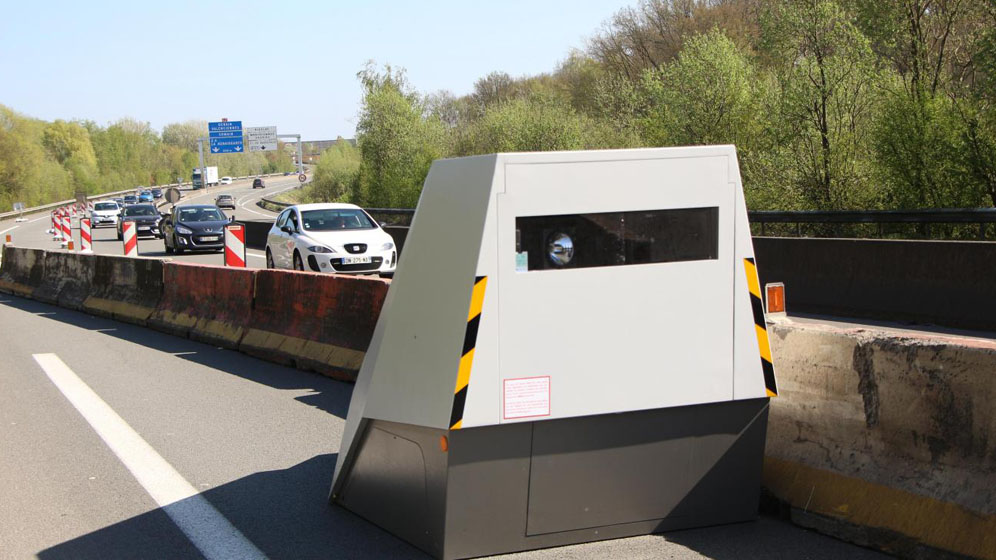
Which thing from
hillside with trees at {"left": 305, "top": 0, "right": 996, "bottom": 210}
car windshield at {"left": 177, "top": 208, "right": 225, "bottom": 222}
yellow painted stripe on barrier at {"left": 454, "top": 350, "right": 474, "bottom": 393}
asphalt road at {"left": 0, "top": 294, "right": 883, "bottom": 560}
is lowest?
asphalt road at {"left": 0, "top": 294, "right": 883, "bottom": 560}

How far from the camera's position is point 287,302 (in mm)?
11406

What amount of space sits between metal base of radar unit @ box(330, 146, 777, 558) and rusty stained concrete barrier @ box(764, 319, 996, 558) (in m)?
0.35

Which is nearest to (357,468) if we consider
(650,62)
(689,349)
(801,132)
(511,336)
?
(511,336)

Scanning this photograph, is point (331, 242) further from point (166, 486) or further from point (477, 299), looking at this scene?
point (477, 299)

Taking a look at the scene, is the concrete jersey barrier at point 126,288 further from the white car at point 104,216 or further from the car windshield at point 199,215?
the white car at point 104,216

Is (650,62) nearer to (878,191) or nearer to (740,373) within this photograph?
(878,191)

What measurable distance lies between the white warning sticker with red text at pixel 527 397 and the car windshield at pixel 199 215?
3091 cm

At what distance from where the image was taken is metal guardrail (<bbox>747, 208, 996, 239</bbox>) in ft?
46.2

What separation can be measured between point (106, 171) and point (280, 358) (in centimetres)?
18271

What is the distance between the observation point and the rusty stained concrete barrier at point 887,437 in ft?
14.5

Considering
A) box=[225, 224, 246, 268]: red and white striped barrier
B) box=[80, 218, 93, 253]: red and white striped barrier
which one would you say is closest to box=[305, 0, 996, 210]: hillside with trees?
box=[225, 224, 246, 268]: red and white striped barrier

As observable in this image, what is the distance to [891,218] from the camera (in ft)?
52.3

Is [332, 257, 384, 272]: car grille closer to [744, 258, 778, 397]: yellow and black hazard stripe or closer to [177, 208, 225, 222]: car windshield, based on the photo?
[744, 258, 778, 397]: yellow and black hazard stripe

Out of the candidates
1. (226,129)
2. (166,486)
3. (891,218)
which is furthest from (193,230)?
(226,129)
